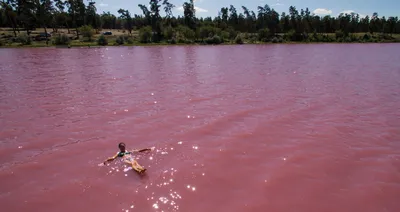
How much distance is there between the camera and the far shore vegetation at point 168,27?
84188 millimetres

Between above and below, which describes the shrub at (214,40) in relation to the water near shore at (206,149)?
above

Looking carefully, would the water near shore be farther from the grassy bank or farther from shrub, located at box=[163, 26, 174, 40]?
shrub, located at box=[163, 26, 174, 40]

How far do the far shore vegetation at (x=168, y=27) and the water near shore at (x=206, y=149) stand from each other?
68443 millimetres

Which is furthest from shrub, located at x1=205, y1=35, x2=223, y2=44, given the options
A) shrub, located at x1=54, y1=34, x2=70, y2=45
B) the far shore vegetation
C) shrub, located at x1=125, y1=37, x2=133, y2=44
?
shrub, located at x1=54, y1=34, x2=70, y2=45

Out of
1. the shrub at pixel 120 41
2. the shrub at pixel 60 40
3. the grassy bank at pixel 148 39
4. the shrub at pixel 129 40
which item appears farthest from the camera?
the shrub at pixel 129 40

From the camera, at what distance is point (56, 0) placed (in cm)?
9525

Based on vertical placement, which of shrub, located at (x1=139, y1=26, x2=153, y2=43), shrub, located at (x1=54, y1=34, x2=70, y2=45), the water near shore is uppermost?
shrub, located at (x1=139, y1=26, x2=153, y2=43)

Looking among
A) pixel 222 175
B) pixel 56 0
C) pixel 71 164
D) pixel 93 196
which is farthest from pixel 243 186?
pixel 56 0

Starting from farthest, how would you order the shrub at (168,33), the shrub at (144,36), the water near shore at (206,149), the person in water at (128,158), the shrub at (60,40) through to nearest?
the shrub at (168,33), the shrub at (144,36), the shrub at (60,40), the person in water at (128,158), the water near shore at (206,149)

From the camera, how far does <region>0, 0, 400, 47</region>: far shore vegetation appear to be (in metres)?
84.2

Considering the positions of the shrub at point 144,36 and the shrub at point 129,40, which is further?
the shrub at point 144,36

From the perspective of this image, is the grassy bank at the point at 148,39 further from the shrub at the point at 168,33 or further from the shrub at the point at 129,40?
the shrub at the point at 168,33

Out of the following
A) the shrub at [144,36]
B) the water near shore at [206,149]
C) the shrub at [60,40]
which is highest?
the shrub at [144,36]

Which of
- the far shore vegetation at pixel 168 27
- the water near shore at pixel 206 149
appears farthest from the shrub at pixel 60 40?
the water near shore at pixel 206 149
